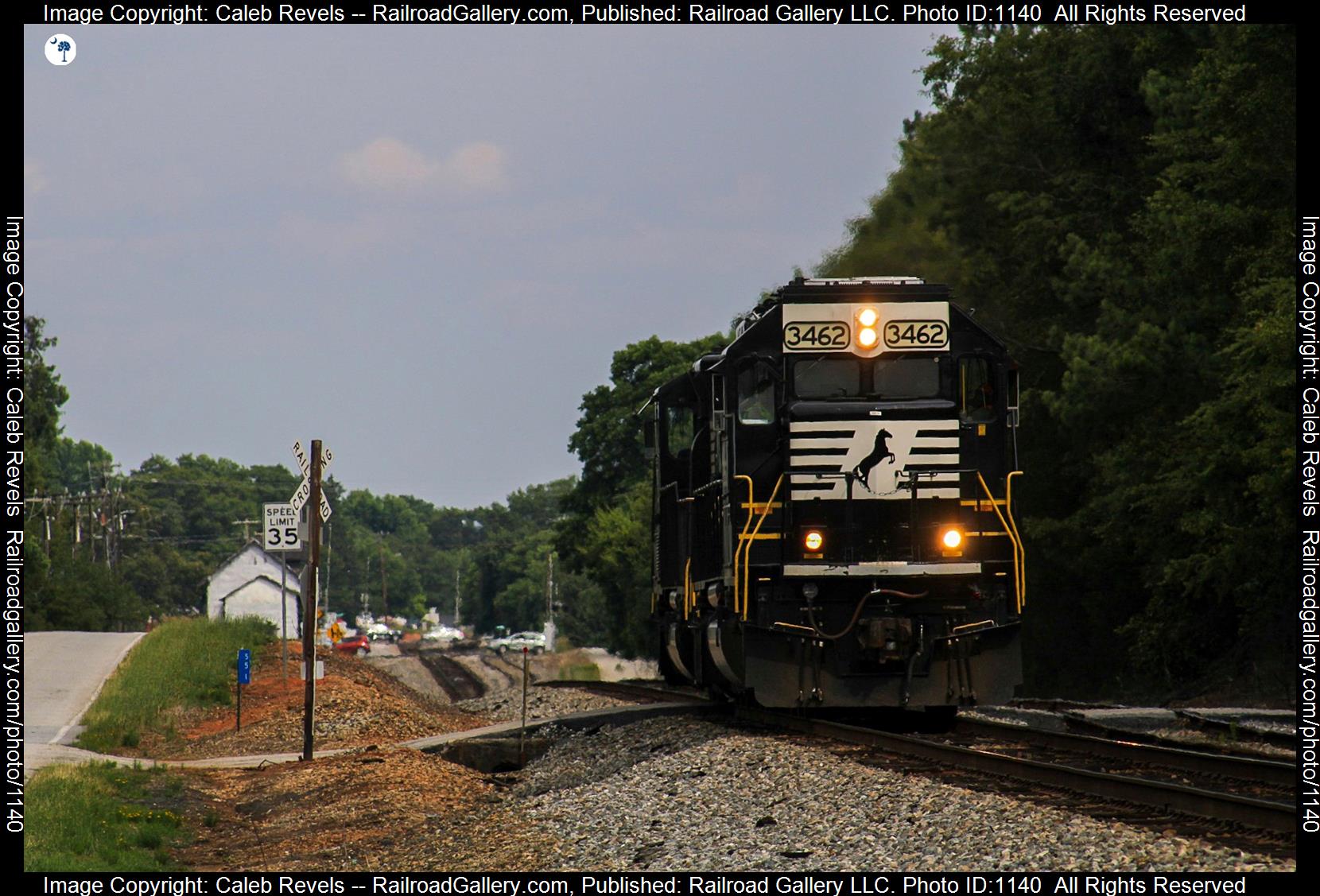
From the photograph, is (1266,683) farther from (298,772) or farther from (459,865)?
(459,865)

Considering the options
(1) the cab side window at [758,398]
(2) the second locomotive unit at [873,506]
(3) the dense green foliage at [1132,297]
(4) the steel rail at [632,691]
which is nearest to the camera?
(2) the second locomotive unit at [873,506]

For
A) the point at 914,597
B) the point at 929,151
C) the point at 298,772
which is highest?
the point at 929,151

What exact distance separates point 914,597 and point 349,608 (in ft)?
605

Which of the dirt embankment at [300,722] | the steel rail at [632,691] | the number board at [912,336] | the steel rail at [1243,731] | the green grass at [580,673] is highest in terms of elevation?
the number board at [912,336]

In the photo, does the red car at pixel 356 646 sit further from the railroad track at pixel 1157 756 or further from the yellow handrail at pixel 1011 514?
the yellow handrail at pixel 1011 514

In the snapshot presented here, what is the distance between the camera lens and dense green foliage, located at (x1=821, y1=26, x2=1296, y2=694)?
25.7 metres

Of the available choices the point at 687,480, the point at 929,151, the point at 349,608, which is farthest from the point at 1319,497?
the point at 349,608

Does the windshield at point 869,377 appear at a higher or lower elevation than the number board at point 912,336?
lower

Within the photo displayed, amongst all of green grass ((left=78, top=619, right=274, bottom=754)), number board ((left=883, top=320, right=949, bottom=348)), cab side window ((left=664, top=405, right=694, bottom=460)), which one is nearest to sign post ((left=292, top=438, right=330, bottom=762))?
green grass ((left=78, top=619, right=274, bottom=754))

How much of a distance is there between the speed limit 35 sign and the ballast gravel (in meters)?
9.90

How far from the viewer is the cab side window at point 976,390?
16.3 metres

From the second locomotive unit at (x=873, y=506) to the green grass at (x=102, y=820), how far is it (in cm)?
614

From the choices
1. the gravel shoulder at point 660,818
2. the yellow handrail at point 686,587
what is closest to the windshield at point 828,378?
the gravel shoulder at point 660,818

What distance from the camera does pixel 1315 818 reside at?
948 cm
